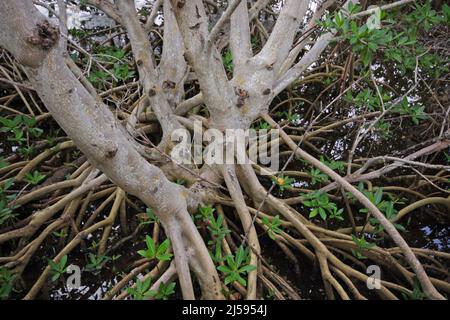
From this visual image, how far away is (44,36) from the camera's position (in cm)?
75

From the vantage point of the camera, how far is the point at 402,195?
191cm

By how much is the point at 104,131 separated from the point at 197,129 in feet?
2.76

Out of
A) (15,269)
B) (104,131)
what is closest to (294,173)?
(104,131)

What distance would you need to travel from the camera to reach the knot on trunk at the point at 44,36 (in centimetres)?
74

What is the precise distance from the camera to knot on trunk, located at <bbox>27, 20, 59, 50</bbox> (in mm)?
739

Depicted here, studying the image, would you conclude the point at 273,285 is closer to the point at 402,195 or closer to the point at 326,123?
the point at 402,195

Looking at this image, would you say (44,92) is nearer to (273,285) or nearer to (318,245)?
(273,285)

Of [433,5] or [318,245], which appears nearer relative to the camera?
[318,245]

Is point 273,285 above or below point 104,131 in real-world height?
below

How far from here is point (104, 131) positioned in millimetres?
952
